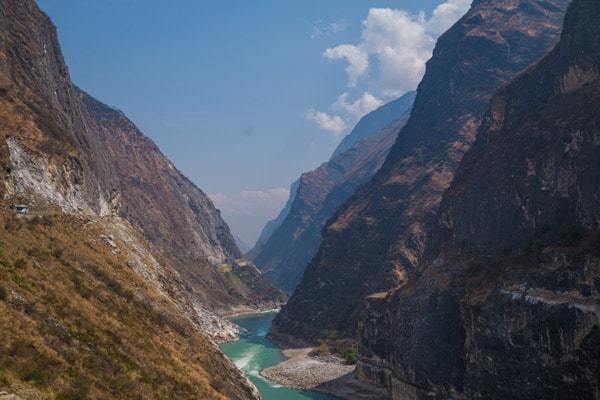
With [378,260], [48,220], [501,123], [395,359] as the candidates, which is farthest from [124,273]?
[378,260]

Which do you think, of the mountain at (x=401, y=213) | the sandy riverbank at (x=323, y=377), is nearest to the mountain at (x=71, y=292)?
the sandy riverbank at (x=323, y=377)

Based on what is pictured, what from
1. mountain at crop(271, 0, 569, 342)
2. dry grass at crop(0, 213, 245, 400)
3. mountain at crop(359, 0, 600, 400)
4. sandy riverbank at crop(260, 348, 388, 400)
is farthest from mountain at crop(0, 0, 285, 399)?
mountain at crop(271, 0, 569, 342)

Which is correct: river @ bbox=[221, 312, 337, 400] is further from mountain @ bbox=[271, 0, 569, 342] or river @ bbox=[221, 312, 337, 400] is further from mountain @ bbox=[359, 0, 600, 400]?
mountain @ bbox=[359, 0, 600, 400]

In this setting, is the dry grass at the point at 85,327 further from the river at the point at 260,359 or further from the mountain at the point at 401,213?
the mountain at the point at 401,213

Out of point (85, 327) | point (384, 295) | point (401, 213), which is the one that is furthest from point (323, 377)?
point (85, 327)

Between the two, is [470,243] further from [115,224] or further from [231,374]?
[115,224]

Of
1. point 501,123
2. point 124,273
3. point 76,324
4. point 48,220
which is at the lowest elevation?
point 76,324
